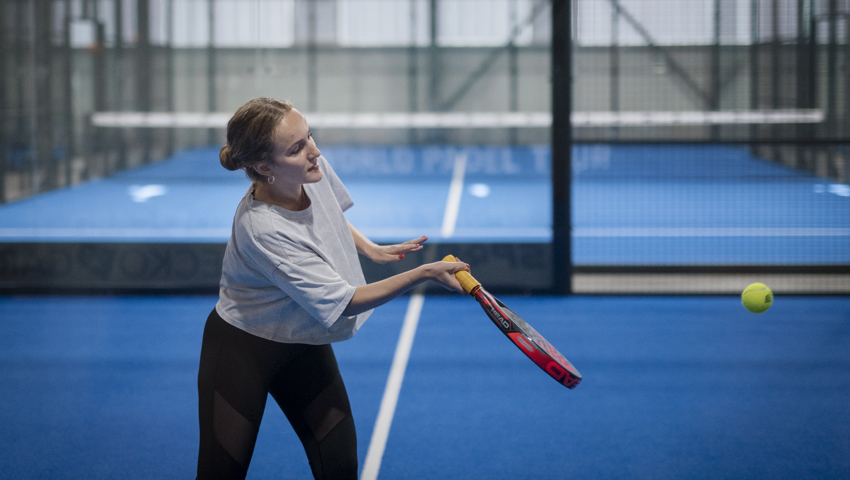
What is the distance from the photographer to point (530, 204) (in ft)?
33.4

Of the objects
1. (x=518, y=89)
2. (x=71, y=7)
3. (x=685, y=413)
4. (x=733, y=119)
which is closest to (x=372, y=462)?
(x=685, y=413)

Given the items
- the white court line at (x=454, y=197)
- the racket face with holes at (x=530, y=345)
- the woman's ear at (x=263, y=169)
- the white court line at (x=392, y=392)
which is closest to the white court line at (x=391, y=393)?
the white court line at (x=392, y=392)

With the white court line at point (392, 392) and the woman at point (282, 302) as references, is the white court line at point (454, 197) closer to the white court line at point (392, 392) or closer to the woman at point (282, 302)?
the white court line at point (392, 392)

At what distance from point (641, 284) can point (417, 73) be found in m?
5.86

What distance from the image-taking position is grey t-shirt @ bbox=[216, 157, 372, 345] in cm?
222

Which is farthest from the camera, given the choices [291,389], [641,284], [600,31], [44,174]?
[44,174]

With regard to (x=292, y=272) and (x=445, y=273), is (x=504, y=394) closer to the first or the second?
(x=445, y=273)

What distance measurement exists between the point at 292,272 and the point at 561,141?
13.9 feet

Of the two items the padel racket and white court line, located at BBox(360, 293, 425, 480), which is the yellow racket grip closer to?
the padel racket

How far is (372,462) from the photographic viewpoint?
3.44 metres

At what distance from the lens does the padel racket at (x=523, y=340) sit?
88.8 inches

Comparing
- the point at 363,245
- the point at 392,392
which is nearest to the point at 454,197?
the point at 392,392

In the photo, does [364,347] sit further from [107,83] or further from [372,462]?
[107,83]

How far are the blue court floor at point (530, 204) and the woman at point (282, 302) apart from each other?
424 centimetres
